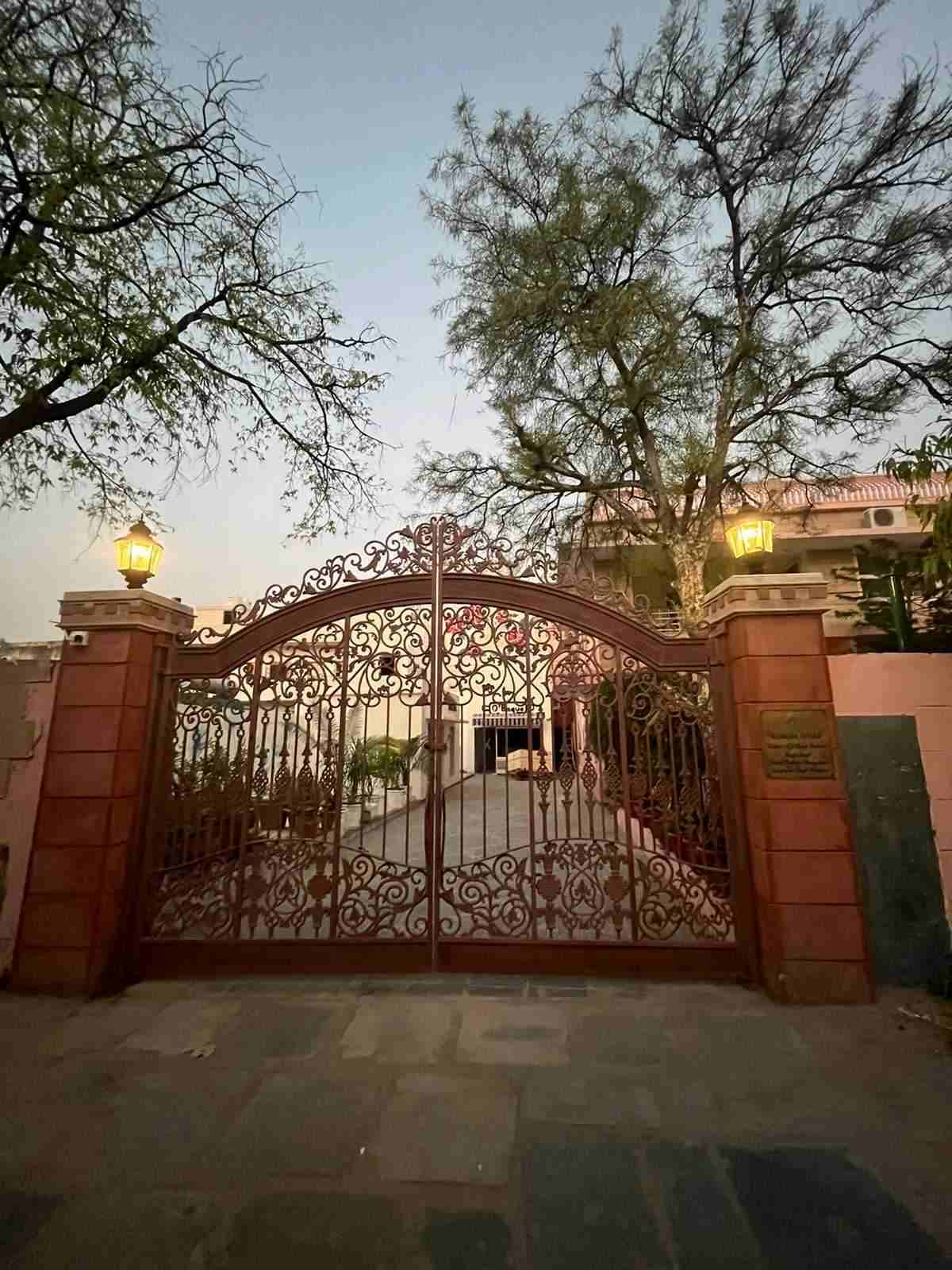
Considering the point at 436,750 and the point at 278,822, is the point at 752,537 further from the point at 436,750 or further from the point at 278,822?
the point at 278,822

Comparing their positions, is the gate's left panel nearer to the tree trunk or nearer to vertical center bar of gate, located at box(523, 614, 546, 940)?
vertical center bar of gate, located at box(523, 614, 546, 940)

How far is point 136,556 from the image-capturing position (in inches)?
142

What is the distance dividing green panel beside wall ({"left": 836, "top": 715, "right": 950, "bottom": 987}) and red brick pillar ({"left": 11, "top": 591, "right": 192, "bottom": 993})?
14.5 feet

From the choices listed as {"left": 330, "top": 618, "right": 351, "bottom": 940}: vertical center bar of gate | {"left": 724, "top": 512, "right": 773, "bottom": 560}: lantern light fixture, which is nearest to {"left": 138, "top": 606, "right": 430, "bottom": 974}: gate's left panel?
{"left": 330, "top": 618, "right": 351, "bottom": 940}: vertical center bar of gate

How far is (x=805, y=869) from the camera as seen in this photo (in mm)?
3010

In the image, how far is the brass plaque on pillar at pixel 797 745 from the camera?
3.11 metres

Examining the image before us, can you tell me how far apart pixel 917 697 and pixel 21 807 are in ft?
18.4

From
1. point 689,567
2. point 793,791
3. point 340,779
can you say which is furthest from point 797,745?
point 689,567

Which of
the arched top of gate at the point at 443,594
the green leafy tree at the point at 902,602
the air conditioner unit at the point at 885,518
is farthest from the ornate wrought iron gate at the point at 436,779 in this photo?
the air conditioner unit at the point at 885,518

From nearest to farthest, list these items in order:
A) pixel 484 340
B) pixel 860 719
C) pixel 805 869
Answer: pixel 805 869
pixel 860 719
pixel 484 340

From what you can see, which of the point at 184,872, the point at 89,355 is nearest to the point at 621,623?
the point at 184,872

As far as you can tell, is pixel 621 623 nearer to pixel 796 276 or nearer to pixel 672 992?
pixel 672 992

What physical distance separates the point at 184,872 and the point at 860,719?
4342mm

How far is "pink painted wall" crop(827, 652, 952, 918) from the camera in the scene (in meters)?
3.16
